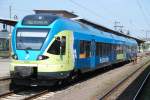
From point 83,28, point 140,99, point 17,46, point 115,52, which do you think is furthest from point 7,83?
point 115,52

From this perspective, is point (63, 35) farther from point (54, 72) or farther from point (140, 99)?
point (140, 99)

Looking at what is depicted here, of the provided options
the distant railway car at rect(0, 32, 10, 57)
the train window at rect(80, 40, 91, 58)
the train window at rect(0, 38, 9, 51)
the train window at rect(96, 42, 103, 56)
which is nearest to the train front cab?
the train window at rect(80, 40, 91, 58)

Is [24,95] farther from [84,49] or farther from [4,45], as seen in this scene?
[4,45]

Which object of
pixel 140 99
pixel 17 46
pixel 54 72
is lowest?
pixel 140 99

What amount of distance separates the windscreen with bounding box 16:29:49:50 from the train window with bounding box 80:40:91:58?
4.37 m

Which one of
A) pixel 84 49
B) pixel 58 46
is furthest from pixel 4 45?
pixel 58 46

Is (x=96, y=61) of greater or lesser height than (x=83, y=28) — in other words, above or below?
below

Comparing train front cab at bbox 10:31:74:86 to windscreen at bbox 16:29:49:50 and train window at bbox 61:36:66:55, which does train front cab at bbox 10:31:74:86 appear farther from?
windscreen at bbox 16:29:49:50

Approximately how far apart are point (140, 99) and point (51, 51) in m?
3.96

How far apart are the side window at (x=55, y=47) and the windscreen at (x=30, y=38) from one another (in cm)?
46

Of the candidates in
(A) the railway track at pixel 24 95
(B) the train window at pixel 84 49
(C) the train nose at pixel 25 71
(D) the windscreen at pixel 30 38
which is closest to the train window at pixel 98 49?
(B) the train window at pixel 84 49

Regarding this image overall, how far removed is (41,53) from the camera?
16094mm

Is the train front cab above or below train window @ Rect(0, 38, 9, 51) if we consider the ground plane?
below

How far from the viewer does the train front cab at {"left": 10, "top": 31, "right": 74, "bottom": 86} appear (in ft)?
52.6
